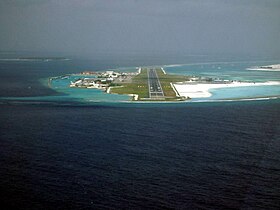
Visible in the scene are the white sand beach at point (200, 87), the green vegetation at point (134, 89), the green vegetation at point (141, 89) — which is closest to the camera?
the green vegetation at point (141, 89)

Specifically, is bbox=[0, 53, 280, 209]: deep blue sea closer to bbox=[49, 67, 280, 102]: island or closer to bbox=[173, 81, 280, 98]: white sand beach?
bbox=[49, 67, 280, 102]: island

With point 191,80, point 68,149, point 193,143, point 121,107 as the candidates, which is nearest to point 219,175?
point 193,143

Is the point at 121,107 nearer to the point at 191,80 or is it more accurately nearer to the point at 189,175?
the point at 189,175

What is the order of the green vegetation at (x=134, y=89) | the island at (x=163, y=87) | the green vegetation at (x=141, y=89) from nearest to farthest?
the green vegetation at (x=141, y=89) → the island at (x=163, y=87) → the green vegetation at (x=134, y=89)

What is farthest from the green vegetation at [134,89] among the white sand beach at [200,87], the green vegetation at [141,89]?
the white sand beach at [200,87]

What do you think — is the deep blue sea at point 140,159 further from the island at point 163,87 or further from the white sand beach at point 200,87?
the white sand beach at point 200,87
